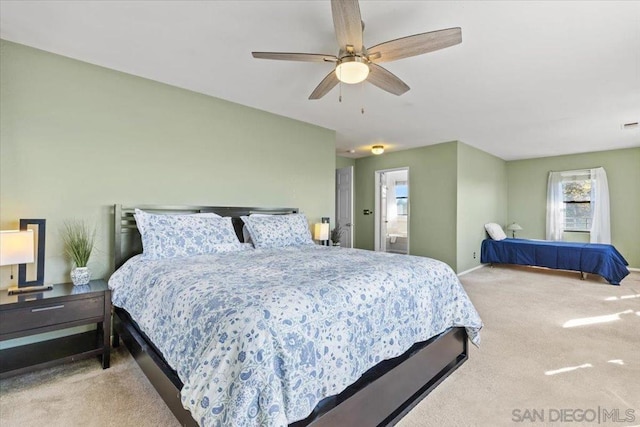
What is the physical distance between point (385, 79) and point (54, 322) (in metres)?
3.03

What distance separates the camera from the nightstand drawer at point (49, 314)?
6.31ft

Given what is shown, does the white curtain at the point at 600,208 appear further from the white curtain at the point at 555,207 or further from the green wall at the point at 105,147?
the green wall at the point at 105,147

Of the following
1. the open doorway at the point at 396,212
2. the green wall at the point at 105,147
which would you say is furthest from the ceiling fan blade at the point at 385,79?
the open doorway at the point at 396,212

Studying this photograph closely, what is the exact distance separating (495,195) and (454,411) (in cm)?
640

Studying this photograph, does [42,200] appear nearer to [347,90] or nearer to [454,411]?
[347,90]

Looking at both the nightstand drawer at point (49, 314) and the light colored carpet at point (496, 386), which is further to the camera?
the nightstand drawer at point (49, 314)

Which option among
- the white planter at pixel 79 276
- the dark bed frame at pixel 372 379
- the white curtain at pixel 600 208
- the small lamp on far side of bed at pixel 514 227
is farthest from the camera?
the small lamp on far side of bed at pixel 514 227

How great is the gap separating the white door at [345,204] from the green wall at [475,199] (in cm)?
200

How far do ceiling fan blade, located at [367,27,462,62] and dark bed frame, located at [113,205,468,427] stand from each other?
198 centimetres

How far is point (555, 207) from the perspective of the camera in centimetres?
684

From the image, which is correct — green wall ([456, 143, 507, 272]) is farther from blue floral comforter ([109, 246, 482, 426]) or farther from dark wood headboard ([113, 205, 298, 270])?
dark wood headboard ([113, 205, 298, 270])

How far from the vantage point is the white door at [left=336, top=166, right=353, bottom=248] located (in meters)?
5.80

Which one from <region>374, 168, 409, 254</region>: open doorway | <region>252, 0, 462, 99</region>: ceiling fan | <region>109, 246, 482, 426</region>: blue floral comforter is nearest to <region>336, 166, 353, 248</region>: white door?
<region>374, 168, 409, 254</region>: open doorway

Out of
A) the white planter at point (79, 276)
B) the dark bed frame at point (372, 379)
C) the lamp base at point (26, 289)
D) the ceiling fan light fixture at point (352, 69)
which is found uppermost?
the ceiling fan light fixture at point (352, 69)
